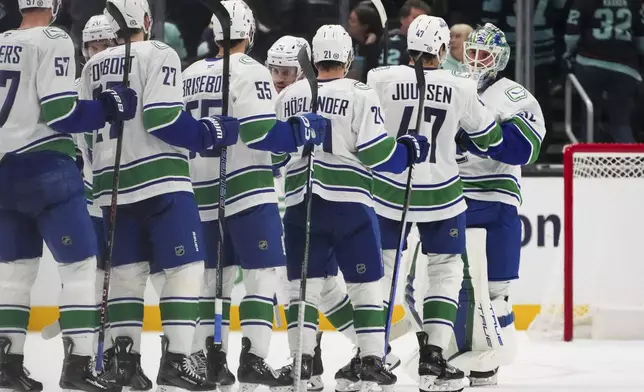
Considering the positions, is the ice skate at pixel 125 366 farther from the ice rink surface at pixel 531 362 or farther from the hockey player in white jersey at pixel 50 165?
the ice rink surface at pixel 531 362

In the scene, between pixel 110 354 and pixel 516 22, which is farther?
pixel 516 22

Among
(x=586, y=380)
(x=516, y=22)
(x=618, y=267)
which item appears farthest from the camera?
(x=516, y=22)

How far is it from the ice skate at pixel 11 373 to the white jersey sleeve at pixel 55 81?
2.62 feet

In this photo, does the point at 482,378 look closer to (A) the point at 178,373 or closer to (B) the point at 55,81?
(A) the point at 178,373

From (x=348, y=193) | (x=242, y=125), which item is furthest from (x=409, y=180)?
(x=242, y=125)

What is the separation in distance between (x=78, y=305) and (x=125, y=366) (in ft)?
1.00

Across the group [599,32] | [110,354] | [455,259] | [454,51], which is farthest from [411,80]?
[599,32]

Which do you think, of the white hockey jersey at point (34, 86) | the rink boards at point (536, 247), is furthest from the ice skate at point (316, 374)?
the rink boards at point (536, 247)

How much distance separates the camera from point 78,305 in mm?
4781

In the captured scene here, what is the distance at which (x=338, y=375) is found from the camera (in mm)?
5426

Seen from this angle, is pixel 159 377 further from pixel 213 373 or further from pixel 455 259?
pixel 455 259

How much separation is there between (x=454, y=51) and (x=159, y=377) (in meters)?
3.44

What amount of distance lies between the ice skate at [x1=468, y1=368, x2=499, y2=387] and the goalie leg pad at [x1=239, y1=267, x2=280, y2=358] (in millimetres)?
1119

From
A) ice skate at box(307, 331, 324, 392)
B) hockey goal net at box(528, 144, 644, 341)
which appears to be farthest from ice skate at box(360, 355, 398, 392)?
hockey goal net at box(528, 144, 644, 341)
